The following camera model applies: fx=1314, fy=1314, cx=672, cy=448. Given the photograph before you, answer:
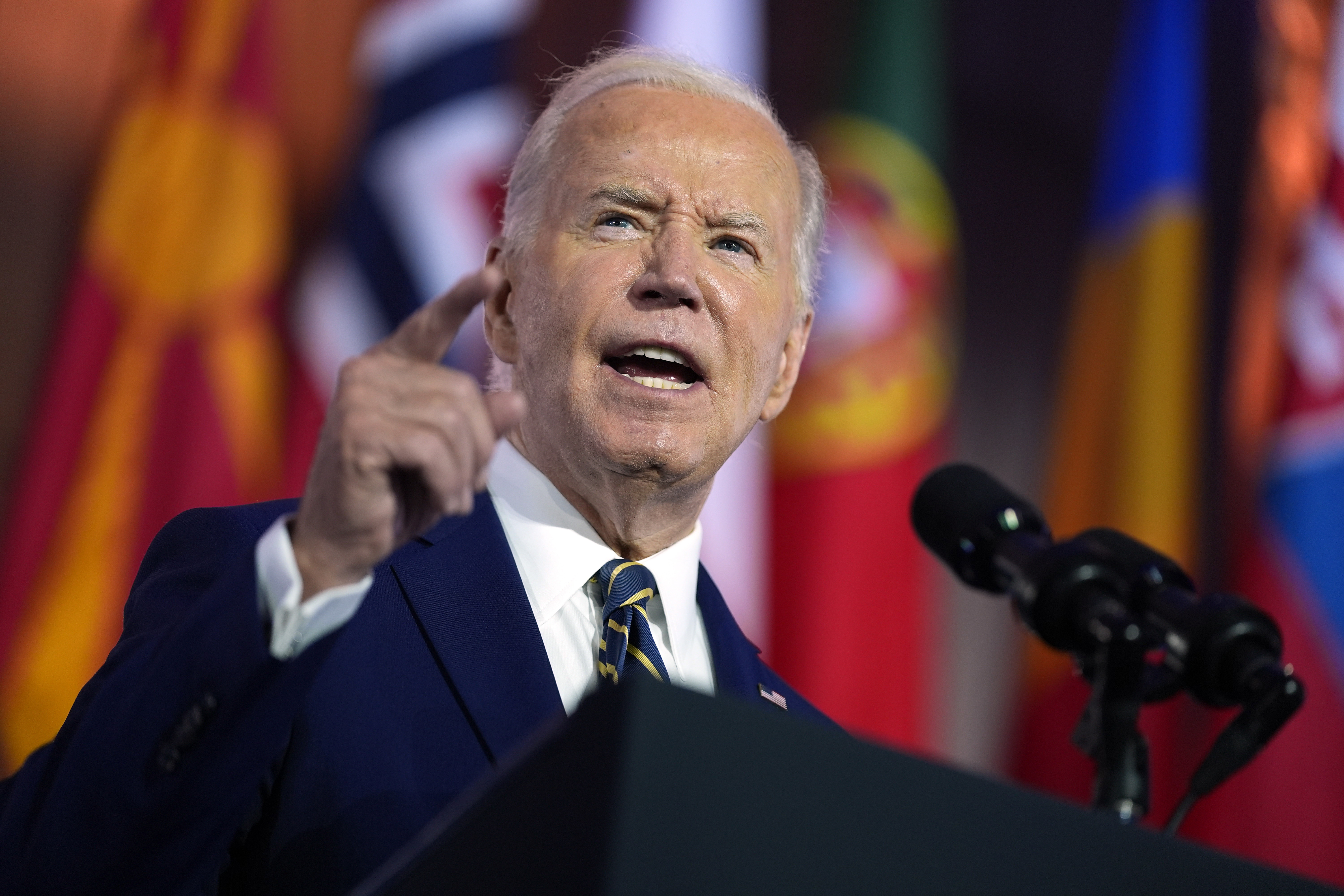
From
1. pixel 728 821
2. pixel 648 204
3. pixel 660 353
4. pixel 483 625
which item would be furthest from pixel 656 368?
pixel 728 821

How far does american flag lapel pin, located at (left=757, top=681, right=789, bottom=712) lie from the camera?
5.96ft

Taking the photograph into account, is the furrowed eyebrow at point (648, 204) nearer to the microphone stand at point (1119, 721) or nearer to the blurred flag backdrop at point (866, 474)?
the microphone stand at point (1119, 721)

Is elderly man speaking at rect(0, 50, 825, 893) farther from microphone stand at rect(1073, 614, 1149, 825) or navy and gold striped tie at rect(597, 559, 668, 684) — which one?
microphone stand at rect(1073, 614, 1149, 825)

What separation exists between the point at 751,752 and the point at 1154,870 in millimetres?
287

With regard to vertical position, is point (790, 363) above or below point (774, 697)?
above

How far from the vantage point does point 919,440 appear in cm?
359

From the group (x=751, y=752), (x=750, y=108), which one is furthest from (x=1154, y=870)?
(x=750, y=108)

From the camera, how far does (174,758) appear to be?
3.25ft

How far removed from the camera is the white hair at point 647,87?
6.39 ft

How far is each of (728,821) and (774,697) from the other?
120 cm

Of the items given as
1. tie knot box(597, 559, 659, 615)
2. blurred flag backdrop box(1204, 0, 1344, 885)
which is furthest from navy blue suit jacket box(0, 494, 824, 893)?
blurred flag backdrop box(1204, 0, 1344, 885)

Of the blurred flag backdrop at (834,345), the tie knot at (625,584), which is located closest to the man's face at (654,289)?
the tie knot at (625,584)

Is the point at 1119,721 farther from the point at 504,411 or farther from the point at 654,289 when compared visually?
the point at 654,289

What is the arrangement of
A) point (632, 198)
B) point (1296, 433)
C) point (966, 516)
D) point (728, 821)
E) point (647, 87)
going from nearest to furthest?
point (728, 821) < point (966, 516) < point (632, 198) < point (647, 87) < point (1296, 433)
